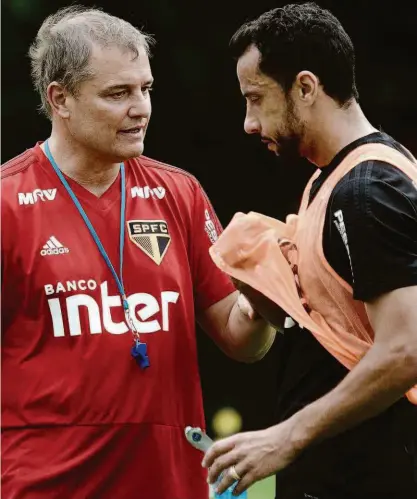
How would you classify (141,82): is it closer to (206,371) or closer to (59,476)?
(59,476)

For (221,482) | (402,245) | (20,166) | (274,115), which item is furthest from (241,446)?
(20,166)

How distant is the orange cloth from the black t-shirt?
4 cm

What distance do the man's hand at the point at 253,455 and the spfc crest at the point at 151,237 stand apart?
2.71ft

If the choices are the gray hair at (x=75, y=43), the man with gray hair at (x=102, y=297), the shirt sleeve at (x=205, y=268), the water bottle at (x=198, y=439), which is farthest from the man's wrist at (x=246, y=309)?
the gray hair at (x=75, y=43)

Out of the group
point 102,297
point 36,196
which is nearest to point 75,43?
point 36,196

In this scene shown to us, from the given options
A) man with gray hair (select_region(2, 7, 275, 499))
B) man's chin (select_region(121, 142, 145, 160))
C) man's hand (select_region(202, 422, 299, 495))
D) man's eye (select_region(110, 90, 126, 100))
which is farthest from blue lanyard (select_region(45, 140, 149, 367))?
man's hand (select_region(202, 422, 299, 495))

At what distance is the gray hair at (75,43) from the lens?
331cm

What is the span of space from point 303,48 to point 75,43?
826 mm

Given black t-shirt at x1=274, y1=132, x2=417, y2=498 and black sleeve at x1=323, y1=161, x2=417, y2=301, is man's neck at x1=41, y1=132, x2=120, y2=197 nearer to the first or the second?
black t-shirt at x1=274, y1=132, x2=417, y2=498

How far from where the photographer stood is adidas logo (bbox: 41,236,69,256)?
3.20 meters

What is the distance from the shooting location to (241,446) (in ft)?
8.50

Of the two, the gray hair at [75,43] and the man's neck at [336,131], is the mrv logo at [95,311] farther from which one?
the man's neck at [336,131]

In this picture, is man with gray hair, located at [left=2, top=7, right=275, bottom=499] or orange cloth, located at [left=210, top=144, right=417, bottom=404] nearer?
orange cloth, located at [left=210, top=144, right=417, bottom=404]

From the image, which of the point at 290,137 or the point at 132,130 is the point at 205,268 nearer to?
the point at 132,130
